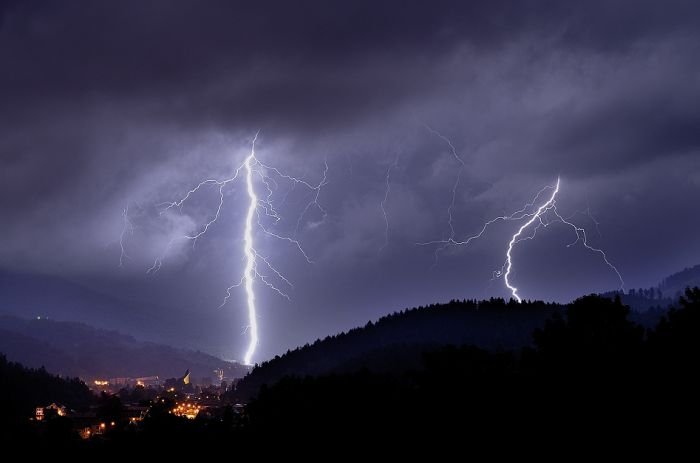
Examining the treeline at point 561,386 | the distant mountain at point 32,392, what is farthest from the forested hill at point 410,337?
the treeline at point 561,386

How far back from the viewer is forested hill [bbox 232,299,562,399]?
96062 mm

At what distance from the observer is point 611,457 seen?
14930 millimetres

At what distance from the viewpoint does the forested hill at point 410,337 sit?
96062 mm

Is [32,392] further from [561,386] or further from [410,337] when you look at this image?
[561,386]

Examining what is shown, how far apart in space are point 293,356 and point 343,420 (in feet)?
336

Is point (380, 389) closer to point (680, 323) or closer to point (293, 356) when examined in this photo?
point (680, 323)

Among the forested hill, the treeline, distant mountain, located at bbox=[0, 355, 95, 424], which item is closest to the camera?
the treeline

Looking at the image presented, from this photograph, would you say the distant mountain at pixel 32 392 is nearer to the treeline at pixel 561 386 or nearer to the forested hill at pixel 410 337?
the forested hill at pixel 410 337

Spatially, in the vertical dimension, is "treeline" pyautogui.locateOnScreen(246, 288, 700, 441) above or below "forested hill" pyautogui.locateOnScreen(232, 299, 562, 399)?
below

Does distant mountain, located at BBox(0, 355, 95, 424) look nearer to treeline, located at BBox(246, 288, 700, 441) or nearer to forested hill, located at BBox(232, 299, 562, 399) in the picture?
forested hill, located at BBox(232, 299, 562, 399)

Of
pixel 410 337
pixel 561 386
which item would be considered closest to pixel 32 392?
pixel 410 337

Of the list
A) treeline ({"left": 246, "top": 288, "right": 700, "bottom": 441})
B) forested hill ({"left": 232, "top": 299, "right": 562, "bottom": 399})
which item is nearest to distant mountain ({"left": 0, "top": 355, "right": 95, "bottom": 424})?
forested hill ({"left": 232, "top": 299, "right": 562, "bottom": 399})

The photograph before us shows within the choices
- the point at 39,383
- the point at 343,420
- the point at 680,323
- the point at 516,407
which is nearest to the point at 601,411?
the point at 516,407

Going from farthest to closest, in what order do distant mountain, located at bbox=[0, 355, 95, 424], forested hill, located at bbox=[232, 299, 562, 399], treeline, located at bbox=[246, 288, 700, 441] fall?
forested hill, located at bbox=[232, 299, 562, 399] → distant mountain, located at bbox=[0, 355, 95, 424] → treeline, located at bbox=[246, 288, 700, 441]
